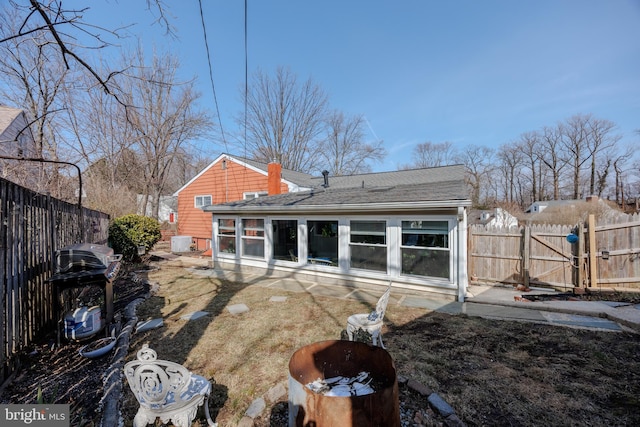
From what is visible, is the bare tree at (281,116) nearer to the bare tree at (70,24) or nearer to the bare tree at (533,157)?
the bare tree at (70,24)

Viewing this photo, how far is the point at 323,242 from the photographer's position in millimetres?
8523

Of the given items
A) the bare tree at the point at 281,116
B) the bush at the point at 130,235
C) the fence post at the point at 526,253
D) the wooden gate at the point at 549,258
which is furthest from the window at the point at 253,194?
the wooden gate at the point at 549,258

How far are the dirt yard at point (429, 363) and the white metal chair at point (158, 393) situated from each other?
1.48 feet

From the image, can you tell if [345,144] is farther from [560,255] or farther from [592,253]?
[592,253]

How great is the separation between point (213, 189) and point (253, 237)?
7.50 meters

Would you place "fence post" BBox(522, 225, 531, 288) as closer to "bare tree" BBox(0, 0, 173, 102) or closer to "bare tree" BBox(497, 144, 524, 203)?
"bare tree" BBox(0, 0, 173, 102)

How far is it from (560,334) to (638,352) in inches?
32.4

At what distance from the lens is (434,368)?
11.2ft

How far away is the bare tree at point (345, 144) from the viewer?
92.4 ft

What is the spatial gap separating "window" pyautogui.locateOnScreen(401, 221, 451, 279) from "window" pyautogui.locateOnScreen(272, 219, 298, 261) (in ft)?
11.8

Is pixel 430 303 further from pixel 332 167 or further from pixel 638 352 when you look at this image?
pixel 332 167

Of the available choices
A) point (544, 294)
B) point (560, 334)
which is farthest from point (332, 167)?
point (560, 334)

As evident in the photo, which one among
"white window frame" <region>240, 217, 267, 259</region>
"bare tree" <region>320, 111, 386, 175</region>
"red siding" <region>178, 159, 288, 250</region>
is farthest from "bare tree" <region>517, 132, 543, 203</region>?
"white window frame" <region>240, 217, 267, 259</region>

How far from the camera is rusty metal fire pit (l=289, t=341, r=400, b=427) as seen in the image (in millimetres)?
1582
